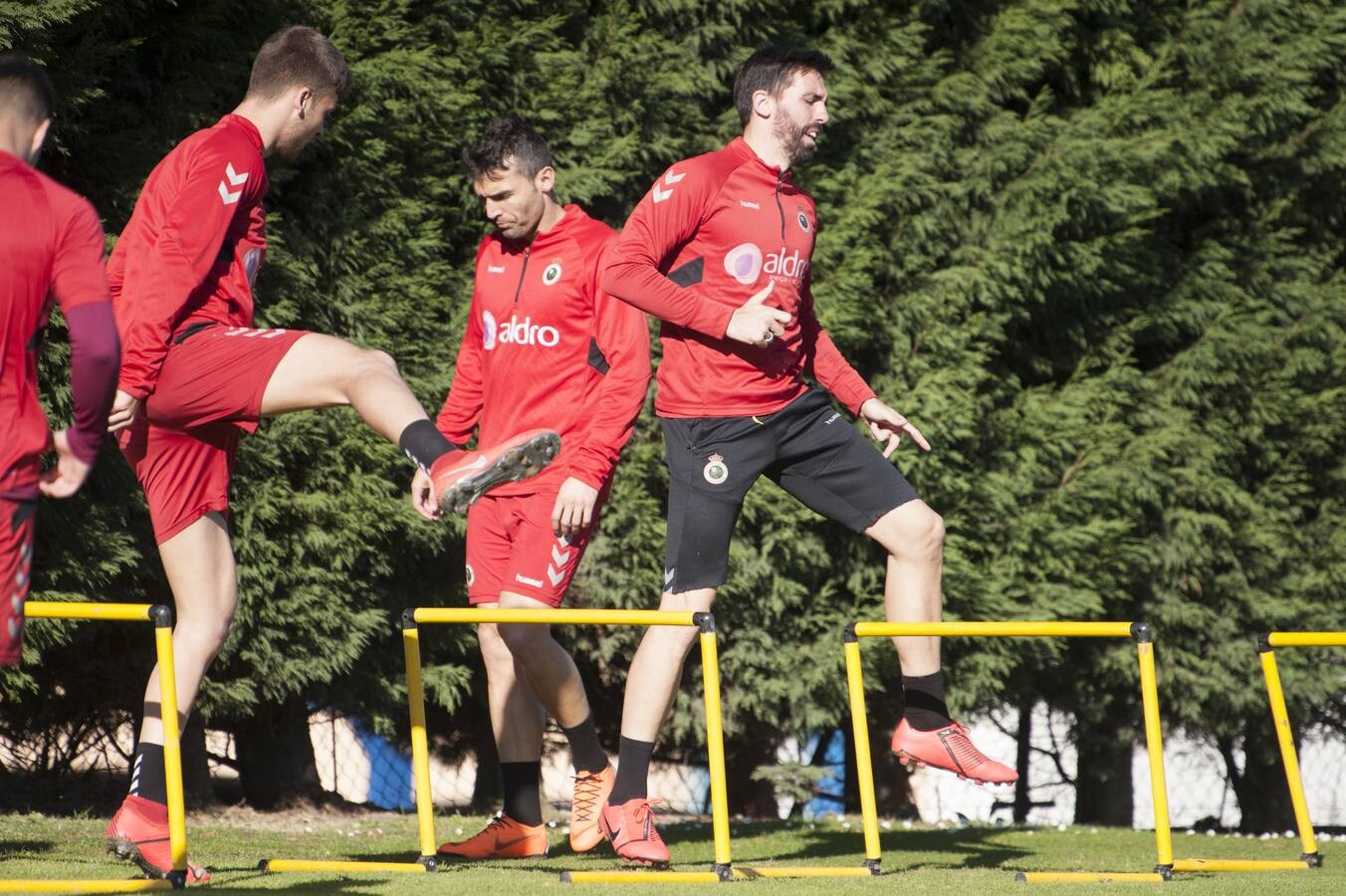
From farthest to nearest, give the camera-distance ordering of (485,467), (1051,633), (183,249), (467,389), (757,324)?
(467,389), (1051,633), (757,324), (183,249), (485,467)

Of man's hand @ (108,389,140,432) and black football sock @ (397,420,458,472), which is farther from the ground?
man's hand @ (108,389,140,432)

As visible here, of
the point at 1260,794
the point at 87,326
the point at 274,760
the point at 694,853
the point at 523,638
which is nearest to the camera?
the point at 87,326

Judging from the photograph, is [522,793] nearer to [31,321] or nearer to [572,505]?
[572,505]

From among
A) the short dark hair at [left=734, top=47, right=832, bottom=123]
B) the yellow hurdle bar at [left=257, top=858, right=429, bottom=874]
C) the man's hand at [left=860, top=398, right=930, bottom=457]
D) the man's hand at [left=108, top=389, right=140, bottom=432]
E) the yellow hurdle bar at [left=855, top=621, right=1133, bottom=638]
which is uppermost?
the short dark hair at [left=734, top=47, right=832, bottom=123]

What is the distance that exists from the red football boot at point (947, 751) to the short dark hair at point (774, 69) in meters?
2.12

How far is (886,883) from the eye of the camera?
4301 mm

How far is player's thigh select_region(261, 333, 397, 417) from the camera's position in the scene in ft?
12.2

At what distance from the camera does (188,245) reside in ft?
12.7

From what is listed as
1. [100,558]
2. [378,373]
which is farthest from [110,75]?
[378,373]

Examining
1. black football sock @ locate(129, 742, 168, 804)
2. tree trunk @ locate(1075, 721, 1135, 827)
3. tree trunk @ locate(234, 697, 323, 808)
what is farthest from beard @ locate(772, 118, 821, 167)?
tree trunk @ locate(1075, 721, 1135, 827)

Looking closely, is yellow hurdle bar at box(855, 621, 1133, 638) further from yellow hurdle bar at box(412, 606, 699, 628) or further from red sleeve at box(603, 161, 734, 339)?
red sleeve at box(603, 161, 734, 339)

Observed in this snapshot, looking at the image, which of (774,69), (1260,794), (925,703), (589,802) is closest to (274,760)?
(589,802)

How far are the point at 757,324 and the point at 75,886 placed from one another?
244cm

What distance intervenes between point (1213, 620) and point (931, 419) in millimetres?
2708
